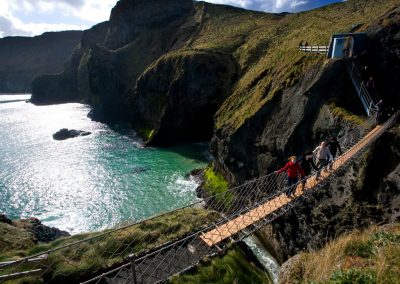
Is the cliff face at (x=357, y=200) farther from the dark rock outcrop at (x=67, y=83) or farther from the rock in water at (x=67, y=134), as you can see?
the dark rock outcrop at (x=67, y=83)

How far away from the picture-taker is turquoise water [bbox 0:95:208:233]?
37625mm

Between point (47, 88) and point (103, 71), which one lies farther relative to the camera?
point (47, 88)

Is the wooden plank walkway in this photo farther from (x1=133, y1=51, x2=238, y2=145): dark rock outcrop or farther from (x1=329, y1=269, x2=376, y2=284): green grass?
(x1=133, y1=51, x2=238, y2=145): dark rock outcrop

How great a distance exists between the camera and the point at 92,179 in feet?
157

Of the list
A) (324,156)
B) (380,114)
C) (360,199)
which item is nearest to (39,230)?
(324,156)

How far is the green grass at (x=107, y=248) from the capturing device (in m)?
13.1

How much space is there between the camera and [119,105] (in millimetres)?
95188

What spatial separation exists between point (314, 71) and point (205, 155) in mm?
28075

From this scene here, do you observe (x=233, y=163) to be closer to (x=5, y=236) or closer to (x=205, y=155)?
(x=205, y=155)

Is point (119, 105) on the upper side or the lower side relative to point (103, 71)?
lower

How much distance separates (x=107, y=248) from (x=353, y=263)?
34.2 feet

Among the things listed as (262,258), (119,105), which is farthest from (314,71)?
(119,105)

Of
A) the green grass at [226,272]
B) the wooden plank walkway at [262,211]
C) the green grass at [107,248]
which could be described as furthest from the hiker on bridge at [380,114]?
the green grass at [226,272]

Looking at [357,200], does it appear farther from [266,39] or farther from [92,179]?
[266,39]
